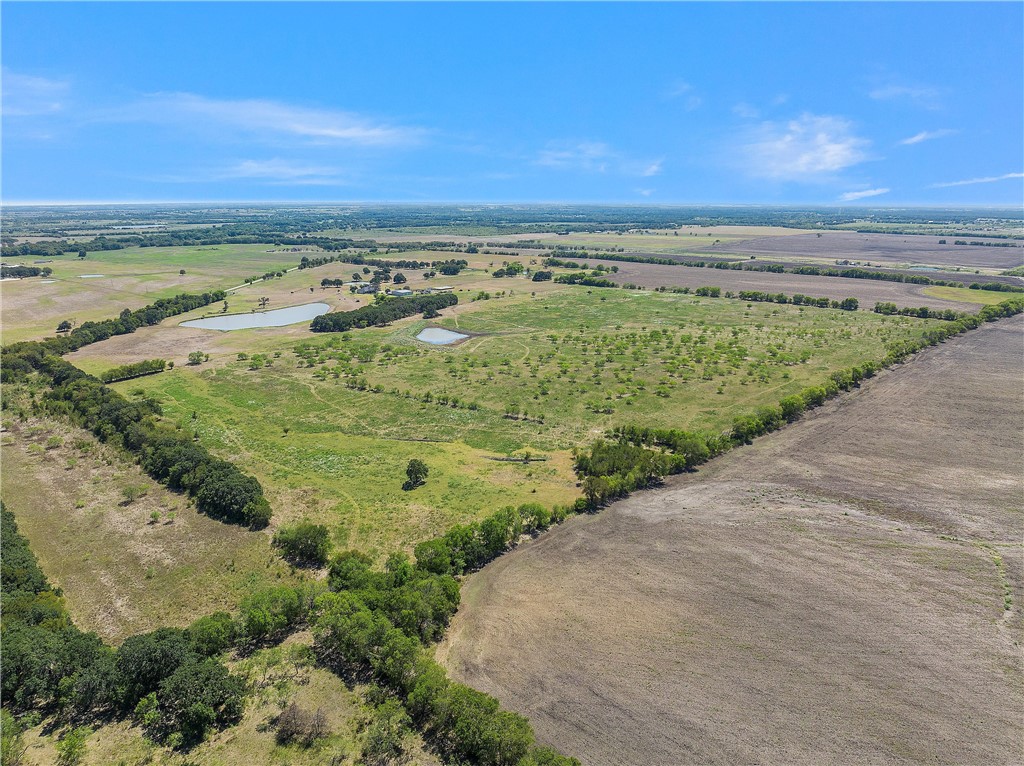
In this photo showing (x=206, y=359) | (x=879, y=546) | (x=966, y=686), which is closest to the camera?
(x=966, y=686)

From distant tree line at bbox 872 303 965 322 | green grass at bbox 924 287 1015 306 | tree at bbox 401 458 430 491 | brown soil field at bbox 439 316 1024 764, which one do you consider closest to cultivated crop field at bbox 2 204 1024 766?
brown soil field at bbox 439 316 1024 764

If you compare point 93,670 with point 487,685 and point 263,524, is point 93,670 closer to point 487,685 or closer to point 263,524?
point 263,524

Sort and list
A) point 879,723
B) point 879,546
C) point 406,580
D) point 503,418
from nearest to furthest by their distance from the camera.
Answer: point 879,723, point 406,580, point 879,546, point 503,418

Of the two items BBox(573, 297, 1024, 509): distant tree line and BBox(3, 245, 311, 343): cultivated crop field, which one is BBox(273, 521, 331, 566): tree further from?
BBox(3, 245, 311, 343): cultivated crop field

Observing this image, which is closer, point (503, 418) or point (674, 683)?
point (674, 683)

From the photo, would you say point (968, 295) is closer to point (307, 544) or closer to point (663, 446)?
point (663, 446)

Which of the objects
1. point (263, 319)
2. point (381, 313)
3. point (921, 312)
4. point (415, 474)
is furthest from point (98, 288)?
point (921, 312)

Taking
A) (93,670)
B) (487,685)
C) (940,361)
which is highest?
(940,361)

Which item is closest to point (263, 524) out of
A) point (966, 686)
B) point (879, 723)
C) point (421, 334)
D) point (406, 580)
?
point (406, 580)
